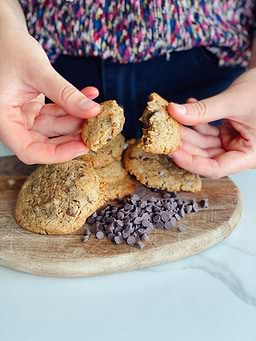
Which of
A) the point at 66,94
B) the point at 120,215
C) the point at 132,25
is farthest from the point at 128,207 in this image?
the point at 132,25

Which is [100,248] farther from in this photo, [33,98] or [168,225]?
[33,98]

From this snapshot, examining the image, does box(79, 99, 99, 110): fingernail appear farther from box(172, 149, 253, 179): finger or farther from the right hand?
box(172, 149, 253, 179): finger

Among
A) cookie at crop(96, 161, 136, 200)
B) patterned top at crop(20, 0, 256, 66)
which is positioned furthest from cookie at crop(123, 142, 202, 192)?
patterned top at crop(20, 0, 256, 66)

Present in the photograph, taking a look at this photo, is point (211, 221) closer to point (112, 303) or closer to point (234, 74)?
point (112, 303)

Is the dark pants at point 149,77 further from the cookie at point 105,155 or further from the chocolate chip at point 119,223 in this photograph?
the chocolate chip at point 119,223

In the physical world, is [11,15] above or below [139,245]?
above

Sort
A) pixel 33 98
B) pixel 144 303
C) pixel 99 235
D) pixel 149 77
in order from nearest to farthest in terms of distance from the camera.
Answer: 1. pixel 144 303
2. pixel 99 235
3. pixel 33 98
4. pixel 149 77

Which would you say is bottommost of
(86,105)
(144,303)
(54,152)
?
(144,303)
